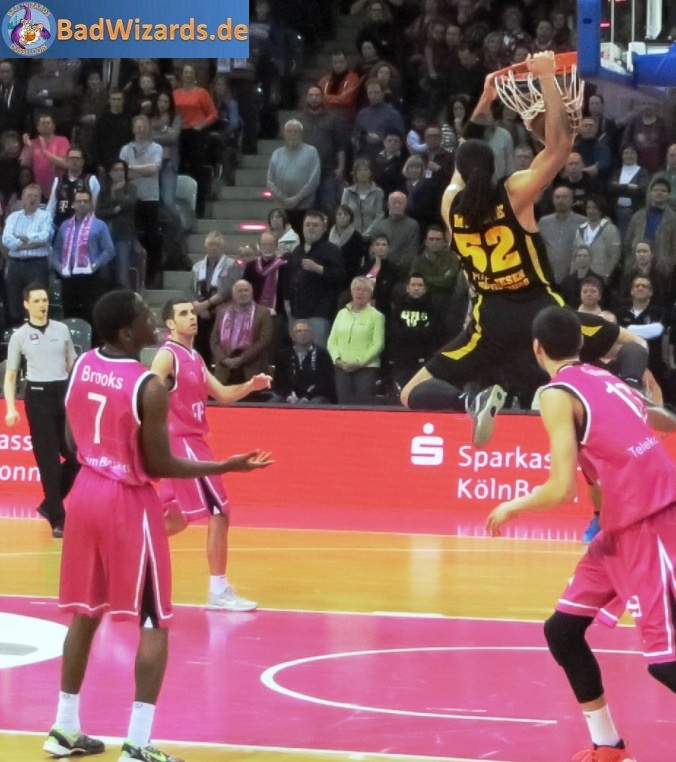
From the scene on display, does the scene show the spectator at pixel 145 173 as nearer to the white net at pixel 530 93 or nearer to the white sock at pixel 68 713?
the white net at pixel 530 93

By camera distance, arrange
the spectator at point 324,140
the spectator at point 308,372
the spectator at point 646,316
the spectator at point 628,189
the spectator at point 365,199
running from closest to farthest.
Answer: the spectator at point 646,316 → the spectator at point 308,372 → the spectator at point 628,189 → the spectator at point 365,199 → the spectator at point 324,140

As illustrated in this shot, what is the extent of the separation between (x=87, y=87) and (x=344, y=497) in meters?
7.63

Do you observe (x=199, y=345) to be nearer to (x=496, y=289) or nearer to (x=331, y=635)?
(x=331, y=635)

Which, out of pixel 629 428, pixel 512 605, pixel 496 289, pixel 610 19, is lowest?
pixel 512 605

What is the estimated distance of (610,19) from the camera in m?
8.49

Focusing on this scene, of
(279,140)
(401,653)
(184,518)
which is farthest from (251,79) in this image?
(401,653)

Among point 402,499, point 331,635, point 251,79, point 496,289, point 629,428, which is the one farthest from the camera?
point 251,79

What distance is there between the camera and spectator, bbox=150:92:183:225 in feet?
61.4

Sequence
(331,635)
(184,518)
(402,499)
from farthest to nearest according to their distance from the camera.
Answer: (402,499), (184,518), (331,635)

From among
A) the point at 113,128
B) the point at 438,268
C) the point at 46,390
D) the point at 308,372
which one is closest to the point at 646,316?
the point at 438,268

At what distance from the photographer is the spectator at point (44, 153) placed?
19.0 meters

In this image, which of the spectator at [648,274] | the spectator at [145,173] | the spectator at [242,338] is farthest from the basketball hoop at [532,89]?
the spectator at [145,173]

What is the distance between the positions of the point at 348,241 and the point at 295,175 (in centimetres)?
147

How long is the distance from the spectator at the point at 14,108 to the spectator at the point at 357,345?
5895mm
